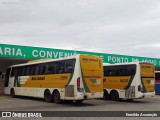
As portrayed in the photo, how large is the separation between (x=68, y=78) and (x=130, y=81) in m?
4.71

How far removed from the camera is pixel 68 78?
1836 cm

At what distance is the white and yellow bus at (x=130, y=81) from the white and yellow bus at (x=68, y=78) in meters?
2.66

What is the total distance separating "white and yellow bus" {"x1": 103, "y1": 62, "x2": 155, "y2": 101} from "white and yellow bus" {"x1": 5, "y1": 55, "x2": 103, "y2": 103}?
8.74 feet

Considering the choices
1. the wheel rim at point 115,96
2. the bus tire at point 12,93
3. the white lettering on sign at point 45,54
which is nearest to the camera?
the wheel rim at point 115,96

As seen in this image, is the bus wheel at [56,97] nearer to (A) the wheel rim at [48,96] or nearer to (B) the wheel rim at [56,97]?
(B) the wheel rim at [56,97]

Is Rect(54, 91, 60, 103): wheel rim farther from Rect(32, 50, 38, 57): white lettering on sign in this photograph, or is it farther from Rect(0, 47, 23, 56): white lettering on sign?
Rect(32, 50, 38, 57): white lettering on sign

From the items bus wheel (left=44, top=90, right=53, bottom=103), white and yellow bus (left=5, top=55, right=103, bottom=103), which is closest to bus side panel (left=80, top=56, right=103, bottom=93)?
white and yellow bus (left=5, top=55, right=103, bottom=103)

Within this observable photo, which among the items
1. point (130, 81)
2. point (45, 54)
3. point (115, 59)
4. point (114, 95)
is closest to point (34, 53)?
point (45, 54)

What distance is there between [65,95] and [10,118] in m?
6.65

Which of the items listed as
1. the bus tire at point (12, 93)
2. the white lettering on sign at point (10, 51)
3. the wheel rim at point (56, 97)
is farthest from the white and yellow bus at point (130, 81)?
the white lettering on sign at point (10, 51)

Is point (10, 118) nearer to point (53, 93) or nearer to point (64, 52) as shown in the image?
point (53, 93)

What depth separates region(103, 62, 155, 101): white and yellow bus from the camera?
67.4ft

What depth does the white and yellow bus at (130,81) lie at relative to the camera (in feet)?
67.4

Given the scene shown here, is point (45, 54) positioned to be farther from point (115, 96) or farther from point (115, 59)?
point (115, 59)
